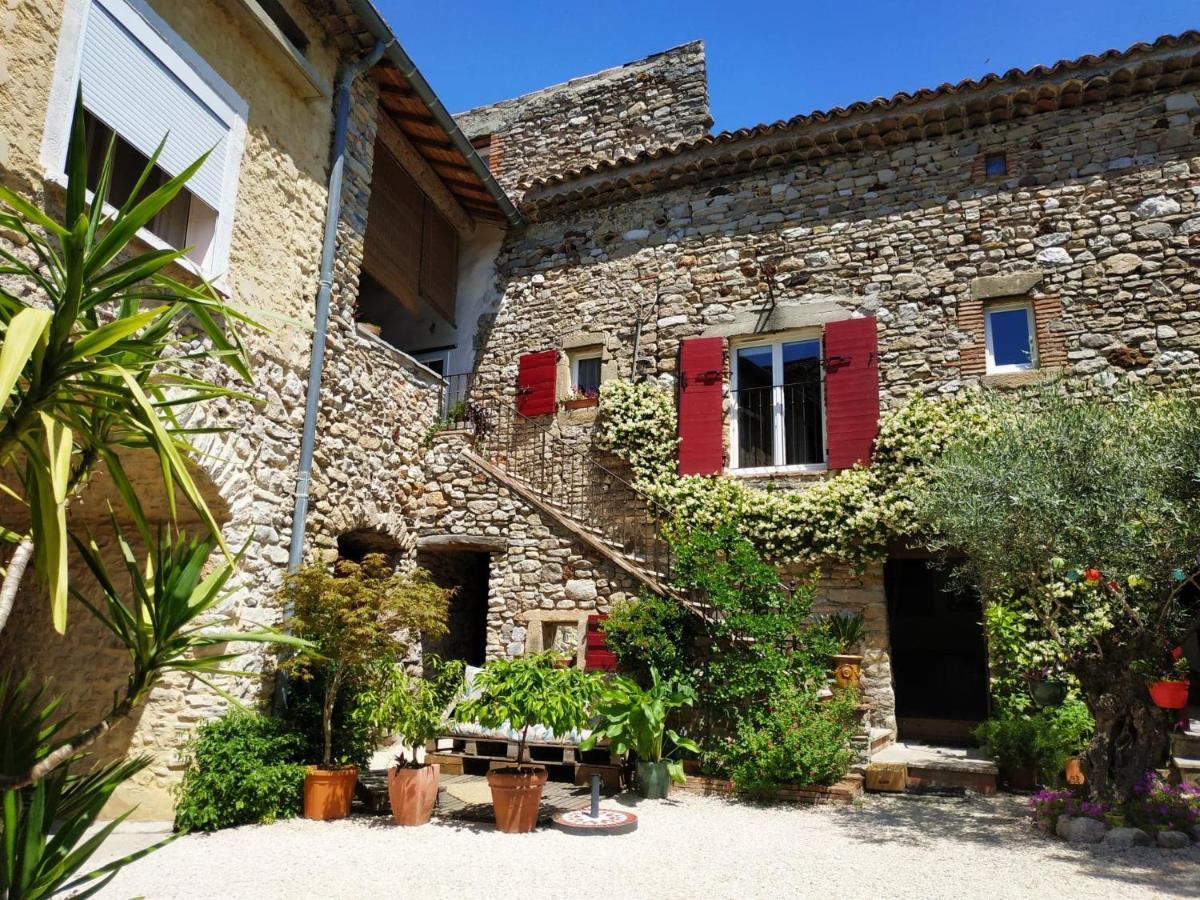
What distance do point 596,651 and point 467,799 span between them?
82.0 inches

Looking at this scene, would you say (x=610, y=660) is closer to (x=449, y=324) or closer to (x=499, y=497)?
(x=499, y=497)

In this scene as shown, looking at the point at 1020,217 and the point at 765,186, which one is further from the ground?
the point at 765,186

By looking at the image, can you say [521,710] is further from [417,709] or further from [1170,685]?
[1170,685]

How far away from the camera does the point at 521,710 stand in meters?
5.56

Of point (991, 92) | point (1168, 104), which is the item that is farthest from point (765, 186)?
point (1168, 104)

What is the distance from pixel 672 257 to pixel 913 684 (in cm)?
631

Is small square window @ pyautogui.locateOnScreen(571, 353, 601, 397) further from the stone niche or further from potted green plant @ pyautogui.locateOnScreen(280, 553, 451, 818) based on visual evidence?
potted green plant @ pyautogui.locateOnScreen(280, 553, 451, 818)

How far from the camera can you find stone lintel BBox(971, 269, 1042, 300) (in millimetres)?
8188

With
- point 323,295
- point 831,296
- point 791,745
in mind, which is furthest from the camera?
point 831,296

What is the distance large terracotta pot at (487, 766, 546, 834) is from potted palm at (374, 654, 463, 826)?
1.74 feet

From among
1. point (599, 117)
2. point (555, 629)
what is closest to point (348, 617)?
point (555, 629)

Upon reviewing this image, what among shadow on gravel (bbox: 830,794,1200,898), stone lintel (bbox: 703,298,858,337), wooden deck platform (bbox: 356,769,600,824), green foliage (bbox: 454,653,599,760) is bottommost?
wooden deck platform (bbox: 356,769,600,824)

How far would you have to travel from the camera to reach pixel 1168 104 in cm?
805

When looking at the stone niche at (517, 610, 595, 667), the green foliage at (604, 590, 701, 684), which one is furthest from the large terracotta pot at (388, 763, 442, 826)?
the stone niche at (517, 610, 595, 667)
